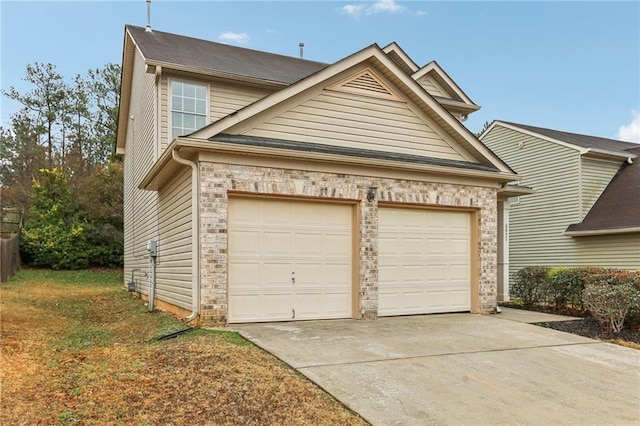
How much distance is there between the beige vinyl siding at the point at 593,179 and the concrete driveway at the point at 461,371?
→ 9.47 metres

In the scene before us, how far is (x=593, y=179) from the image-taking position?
54.1 feet

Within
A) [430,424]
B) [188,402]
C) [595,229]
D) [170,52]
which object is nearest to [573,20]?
[595,229]

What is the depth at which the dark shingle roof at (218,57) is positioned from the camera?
11992 mm

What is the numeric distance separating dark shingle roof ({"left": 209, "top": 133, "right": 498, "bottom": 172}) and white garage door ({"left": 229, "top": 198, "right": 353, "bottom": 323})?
1.02 metres

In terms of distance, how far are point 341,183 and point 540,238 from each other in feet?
37.0

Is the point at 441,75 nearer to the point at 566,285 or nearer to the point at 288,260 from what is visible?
the point at 566,285

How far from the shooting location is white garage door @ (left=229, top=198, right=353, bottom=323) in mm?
8461

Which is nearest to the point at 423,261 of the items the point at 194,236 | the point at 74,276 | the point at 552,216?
the point at 194,236

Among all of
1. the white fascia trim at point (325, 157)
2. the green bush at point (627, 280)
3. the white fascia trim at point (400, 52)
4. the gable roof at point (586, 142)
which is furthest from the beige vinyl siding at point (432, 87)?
the green bush at point (627, 280)

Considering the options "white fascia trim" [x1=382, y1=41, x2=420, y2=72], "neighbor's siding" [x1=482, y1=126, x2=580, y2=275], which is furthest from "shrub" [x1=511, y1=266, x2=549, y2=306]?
"white fascia trim" [x1=382, y1=41, x2=420, y2=72]

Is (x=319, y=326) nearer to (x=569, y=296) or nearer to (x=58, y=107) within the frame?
(x=569, y=296)

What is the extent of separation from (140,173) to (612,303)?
12718 mm

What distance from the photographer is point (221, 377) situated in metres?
5.16

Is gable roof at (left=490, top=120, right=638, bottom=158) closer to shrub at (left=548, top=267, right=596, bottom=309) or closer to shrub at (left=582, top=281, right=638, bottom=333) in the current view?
shrub at (left=548, top=267, right=596, bottom=309)
